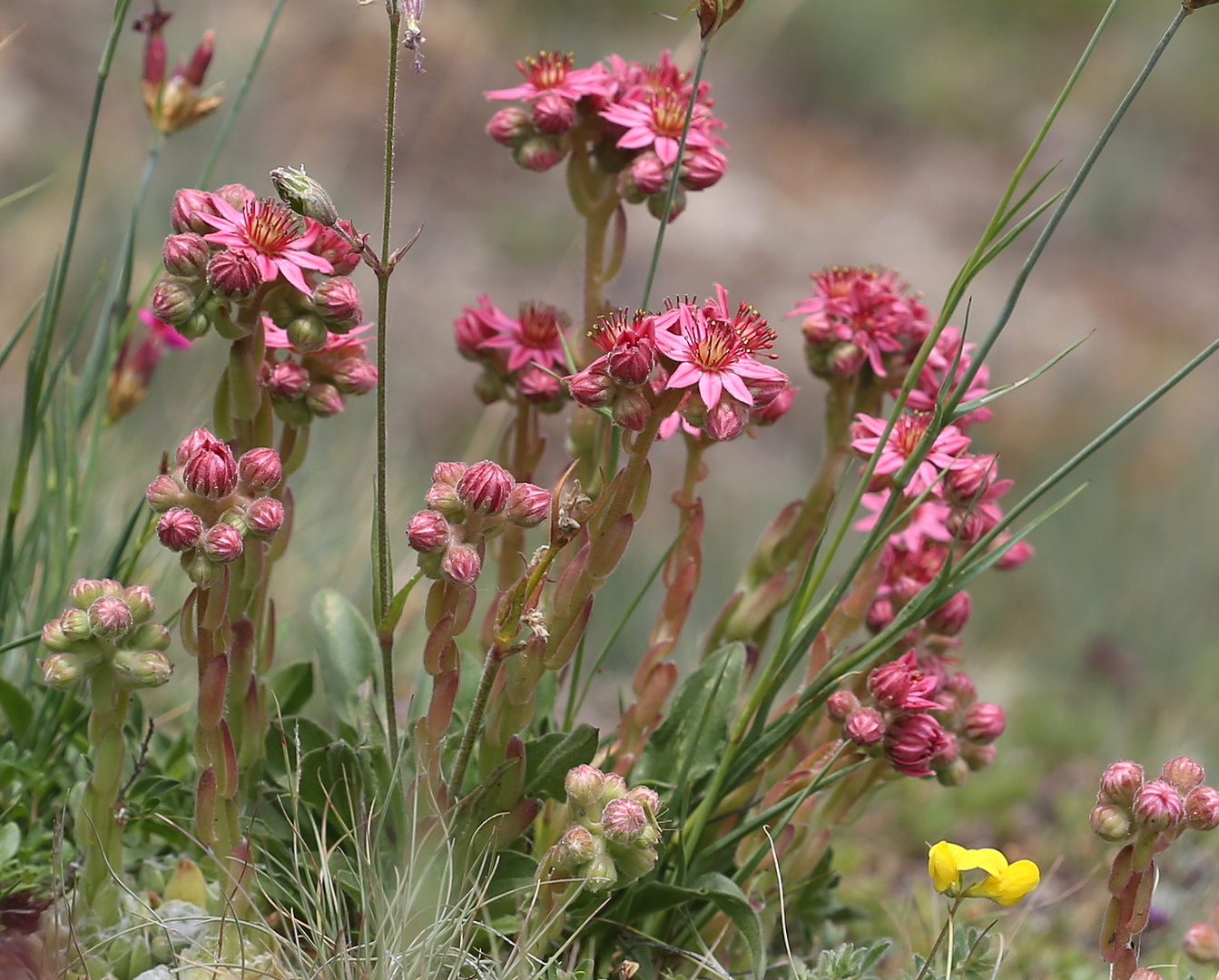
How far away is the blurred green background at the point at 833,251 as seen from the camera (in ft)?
12.1

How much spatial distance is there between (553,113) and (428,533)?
0.69m

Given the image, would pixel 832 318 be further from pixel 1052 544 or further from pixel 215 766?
pixel 1052 544

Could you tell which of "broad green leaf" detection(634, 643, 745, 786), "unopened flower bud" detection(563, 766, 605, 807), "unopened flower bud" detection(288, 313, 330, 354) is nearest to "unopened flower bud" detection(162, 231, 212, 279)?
"unopened flower bud" detection(288, 313, 330, 354)

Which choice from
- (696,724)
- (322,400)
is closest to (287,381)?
(322,400)

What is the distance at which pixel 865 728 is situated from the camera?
150cm

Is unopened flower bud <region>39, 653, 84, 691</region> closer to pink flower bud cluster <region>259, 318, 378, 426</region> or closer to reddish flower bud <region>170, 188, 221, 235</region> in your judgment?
pink flower bud cluster <region>259, 318, 378, 426</region>

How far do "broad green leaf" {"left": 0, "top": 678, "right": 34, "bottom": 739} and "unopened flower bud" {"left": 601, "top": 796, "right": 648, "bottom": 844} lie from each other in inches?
38.6

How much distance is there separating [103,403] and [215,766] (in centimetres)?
106

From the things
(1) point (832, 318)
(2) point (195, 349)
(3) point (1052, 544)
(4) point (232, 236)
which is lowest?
(2) point (195, 349)

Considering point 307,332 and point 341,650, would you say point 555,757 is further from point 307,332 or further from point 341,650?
point 307,332

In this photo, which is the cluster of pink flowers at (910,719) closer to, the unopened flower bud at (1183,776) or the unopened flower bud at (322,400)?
the unopened flower bud at (1183,776)

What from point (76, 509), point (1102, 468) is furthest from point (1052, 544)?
point (76, 509)

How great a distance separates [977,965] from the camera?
159 centimetres

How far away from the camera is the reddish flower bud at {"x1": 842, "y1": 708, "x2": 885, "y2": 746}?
4.91ft
